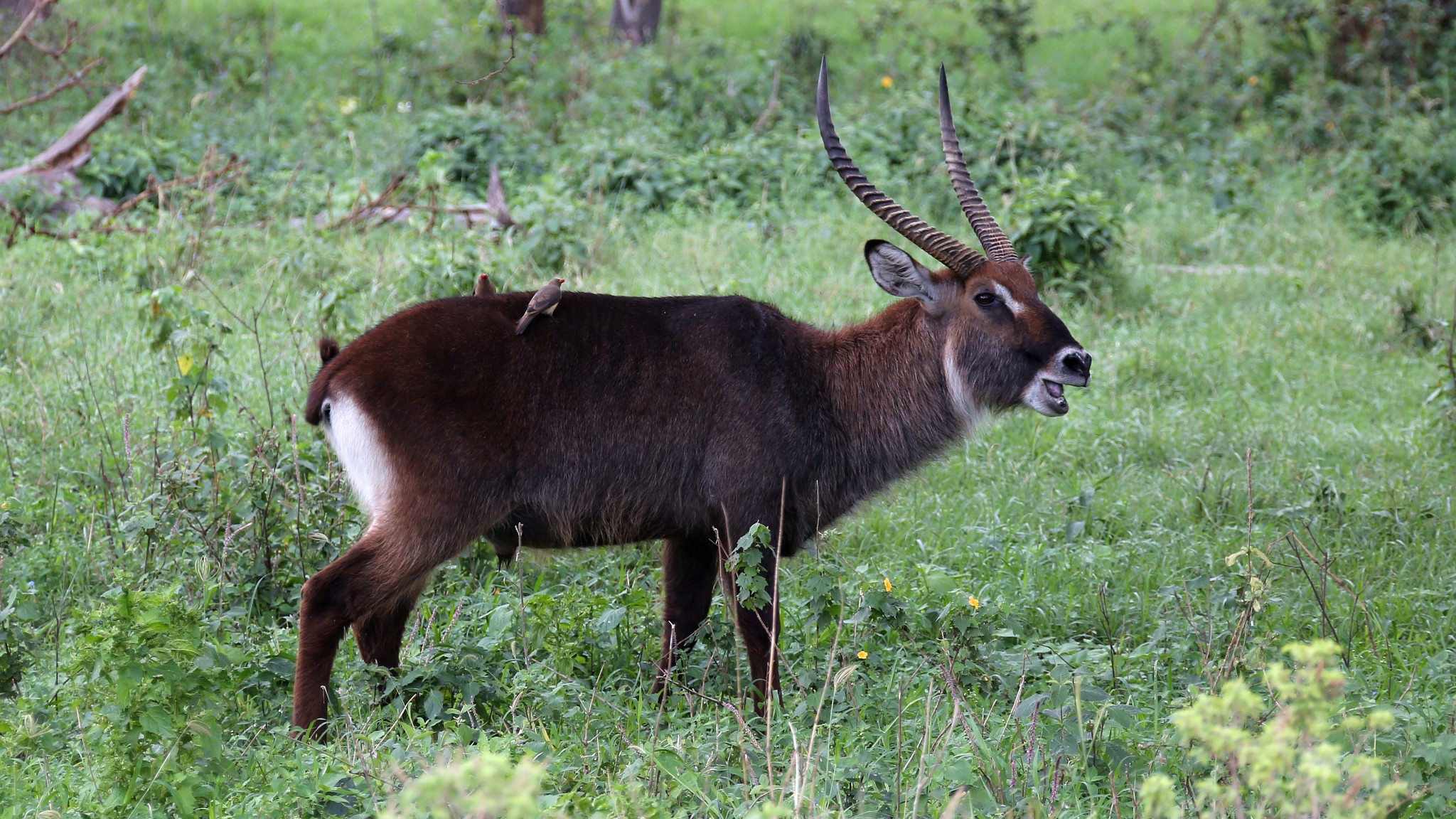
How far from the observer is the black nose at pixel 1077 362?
370 centimetres

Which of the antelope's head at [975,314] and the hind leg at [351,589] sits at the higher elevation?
the antelope's head at [975,314]

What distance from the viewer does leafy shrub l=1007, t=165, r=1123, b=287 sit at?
22.3 ft

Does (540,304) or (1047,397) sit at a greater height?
(540,304)

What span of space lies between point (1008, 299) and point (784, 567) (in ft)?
3.58

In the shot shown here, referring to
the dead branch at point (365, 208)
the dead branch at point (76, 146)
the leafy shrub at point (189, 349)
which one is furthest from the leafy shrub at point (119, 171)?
the leafy shrub at point (189, 349)

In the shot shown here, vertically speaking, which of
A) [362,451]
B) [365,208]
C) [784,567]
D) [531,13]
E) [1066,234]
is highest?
[531,13]

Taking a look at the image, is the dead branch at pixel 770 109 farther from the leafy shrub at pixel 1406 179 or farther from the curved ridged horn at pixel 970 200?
the curved ridged horn at pixel 970 200

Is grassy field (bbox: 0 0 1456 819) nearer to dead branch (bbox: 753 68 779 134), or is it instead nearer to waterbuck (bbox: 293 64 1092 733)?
waterbuck (bbox: 293 64 1092 733)

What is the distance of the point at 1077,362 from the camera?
12.1 feet

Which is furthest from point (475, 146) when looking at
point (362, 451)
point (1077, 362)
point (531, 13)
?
point (1077, 362)

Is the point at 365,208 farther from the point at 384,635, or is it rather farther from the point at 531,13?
the point at 531,13

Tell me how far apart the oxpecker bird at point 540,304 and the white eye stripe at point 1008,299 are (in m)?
1.25

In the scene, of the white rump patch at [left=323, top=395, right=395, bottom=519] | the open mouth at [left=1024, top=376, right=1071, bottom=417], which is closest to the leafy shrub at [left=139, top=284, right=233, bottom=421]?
the white rump patch at [left=323, top=395, right=395, bottom=519]

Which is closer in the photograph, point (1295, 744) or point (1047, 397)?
point (1295, 744)
